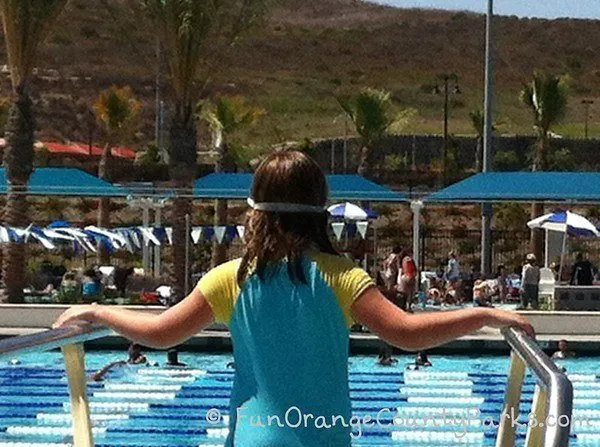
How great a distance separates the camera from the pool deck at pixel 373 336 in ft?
62.1

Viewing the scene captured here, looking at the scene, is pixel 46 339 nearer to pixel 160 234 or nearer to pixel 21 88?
pixel 21 88

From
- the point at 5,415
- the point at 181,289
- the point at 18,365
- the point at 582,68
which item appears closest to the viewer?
the point at 5,415

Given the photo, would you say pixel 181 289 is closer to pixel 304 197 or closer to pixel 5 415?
pixel 5 415

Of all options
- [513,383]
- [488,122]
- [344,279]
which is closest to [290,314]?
[344,279]

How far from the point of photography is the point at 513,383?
4.46 m

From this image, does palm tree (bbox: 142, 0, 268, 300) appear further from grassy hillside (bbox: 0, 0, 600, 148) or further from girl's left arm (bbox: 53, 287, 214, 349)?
grassy hillside (bbox: 0, 0, 600, 148)

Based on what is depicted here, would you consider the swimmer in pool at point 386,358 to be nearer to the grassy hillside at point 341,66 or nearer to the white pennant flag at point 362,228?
the white pennant flag at point 362,228

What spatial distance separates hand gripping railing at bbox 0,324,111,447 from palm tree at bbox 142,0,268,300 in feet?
66.5

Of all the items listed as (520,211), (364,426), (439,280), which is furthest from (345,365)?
(520,211)

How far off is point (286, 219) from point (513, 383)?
1.69m

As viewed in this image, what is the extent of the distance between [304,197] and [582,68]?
344ft

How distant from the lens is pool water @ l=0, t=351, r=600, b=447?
11.7m

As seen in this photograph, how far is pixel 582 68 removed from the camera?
343 ft

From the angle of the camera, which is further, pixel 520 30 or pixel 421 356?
pixel 520 30
